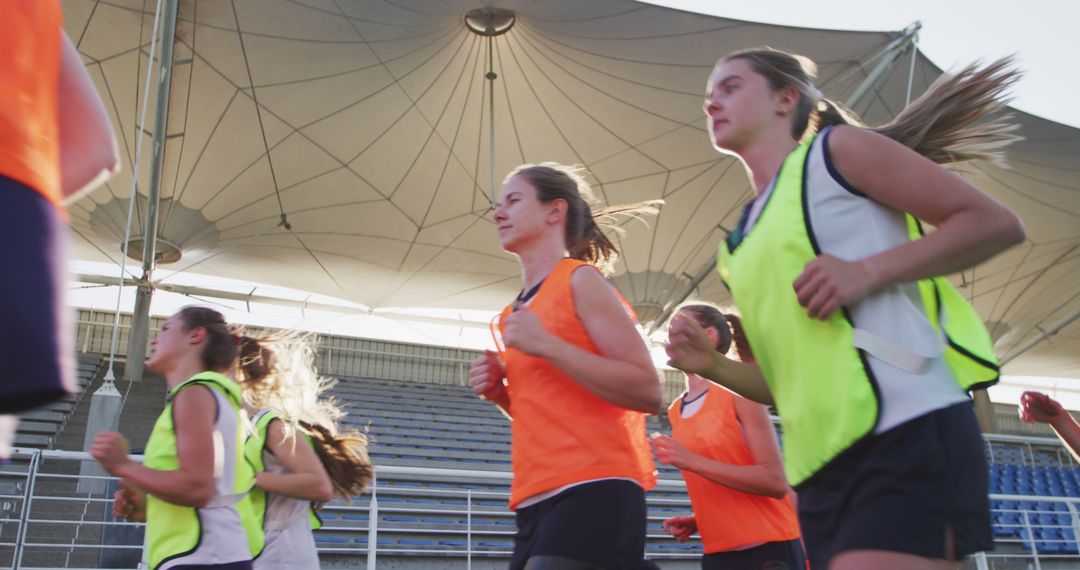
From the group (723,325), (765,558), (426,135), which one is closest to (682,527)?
(765,558)

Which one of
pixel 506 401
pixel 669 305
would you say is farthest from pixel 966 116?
pixel 669 305

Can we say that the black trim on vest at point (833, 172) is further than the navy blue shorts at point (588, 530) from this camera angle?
No

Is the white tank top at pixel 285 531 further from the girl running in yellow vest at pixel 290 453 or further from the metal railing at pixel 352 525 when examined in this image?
the metal railing at pixel 352 525

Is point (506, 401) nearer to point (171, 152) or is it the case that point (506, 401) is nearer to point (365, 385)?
point (171, 152)

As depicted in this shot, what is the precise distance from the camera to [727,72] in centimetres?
182

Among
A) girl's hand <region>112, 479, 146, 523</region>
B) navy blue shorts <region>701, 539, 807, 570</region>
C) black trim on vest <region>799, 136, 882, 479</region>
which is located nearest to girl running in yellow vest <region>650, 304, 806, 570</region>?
navy blue shorts <region>701, 539, 807, 570</region>

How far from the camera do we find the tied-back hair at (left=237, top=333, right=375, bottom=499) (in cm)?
400

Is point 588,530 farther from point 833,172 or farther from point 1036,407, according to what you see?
point 1036,407

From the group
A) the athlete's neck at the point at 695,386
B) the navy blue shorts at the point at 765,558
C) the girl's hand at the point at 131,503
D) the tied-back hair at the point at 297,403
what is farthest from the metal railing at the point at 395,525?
the girl's hand at the point at 131,503

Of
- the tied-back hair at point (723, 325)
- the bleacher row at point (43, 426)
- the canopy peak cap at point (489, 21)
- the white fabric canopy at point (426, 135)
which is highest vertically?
the canopy peak cap at point (489, 21)

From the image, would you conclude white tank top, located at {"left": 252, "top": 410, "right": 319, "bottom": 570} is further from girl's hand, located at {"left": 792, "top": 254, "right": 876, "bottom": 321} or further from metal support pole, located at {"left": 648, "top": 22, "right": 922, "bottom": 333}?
metal support pole, located at {"left": 648, "top": 22, "right": 922, "bottom": 333}

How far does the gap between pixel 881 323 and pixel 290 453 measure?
2.66 meters

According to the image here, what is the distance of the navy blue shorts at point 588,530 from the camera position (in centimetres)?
192

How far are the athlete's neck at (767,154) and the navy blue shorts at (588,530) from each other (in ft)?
2.41
